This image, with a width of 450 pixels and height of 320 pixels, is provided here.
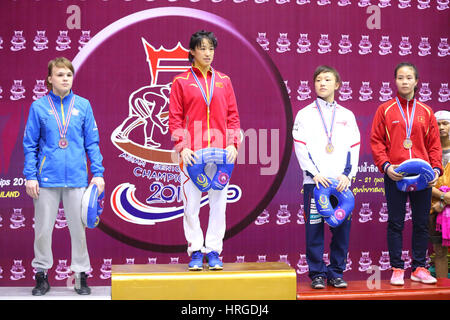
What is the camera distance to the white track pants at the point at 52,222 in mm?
3789

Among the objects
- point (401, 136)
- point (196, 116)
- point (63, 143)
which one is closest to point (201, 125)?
point (196, 116)

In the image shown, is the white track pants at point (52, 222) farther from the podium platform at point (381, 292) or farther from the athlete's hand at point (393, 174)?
the athlete's hand at point (393, 174)

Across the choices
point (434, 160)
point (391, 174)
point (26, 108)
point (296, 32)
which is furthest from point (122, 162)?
point (434, 160)

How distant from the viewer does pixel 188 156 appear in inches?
142

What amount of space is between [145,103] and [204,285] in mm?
2051

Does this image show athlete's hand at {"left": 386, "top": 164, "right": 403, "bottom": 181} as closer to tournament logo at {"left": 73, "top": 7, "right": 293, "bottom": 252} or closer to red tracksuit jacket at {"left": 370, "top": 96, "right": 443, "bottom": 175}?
red tracksuit jacket at {"left": 370, "top": 96, "right": 443, "bottom": 175}

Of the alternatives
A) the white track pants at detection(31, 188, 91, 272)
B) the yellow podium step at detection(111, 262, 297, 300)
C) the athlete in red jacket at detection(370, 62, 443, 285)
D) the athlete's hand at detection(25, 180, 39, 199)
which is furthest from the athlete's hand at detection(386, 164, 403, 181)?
the athlete's hand at detection(25, 180, 39, 199)

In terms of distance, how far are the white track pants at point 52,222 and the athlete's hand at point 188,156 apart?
856 millimetres

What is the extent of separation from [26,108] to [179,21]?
5.53 feet

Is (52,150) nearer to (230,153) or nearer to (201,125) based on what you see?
(201,125)

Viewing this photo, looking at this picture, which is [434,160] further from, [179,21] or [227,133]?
[179,21]

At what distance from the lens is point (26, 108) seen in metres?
4.86

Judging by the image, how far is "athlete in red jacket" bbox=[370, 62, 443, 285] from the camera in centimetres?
397

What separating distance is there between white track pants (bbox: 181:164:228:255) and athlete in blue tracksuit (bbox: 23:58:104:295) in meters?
0.67
